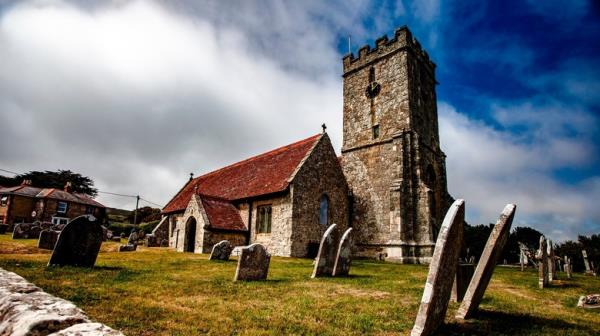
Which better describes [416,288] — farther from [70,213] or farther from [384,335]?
[70,213]

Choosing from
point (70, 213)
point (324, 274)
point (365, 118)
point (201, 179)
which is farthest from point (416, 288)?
point (70, 213)

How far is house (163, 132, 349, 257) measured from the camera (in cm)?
1838

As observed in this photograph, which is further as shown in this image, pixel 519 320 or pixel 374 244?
pixel 374 244

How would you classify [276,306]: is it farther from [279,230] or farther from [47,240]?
[47,240]

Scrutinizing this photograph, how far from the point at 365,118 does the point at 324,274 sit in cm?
1668

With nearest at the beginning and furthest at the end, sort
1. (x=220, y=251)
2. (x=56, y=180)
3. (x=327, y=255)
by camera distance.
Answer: (x=327, y=255)
(x=220, y=251)
(x=56, y=180)

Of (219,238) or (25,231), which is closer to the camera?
(219,238)

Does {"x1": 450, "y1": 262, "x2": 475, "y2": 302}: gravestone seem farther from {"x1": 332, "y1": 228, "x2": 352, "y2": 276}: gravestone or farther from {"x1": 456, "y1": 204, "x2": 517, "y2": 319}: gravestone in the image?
{"x1": 332, "y1": 228, "x2": 352, "y2": 276}: gravestone

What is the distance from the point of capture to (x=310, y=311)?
5.38 meters

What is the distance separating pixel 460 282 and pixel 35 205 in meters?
51.9

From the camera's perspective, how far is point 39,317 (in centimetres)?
207

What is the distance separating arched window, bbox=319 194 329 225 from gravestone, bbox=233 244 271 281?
37.7 ft

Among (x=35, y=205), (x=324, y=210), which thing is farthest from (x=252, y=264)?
(x=35, y=205)

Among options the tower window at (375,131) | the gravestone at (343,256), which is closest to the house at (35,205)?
the tower window at (375,131)
